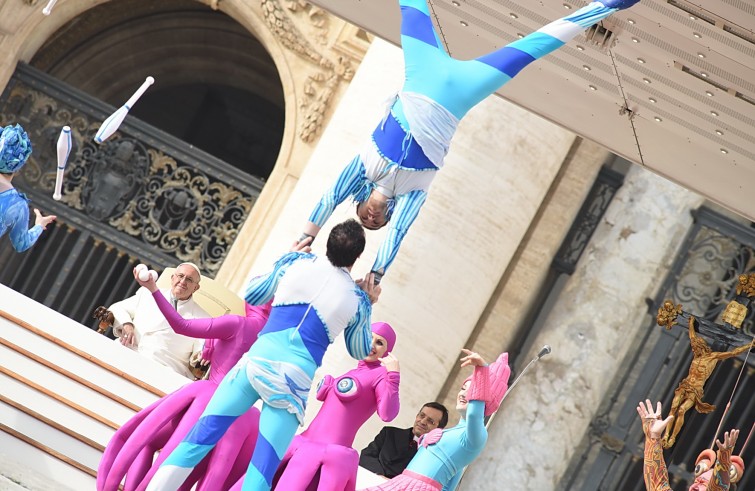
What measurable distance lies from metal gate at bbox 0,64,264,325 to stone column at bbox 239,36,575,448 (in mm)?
1451

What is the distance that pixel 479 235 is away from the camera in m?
11.3

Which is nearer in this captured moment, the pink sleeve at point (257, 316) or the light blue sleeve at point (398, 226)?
the light blue sleeve at point (398, 226)

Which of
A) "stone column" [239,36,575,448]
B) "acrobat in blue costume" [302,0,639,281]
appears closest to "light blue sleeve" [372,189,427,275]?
"acrobat in blue costume" [302,0,639,281]

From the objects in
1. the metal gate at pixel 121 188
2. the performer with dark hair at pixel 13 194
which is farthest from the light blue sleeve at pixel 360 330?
the metal gate at pixel 121 188

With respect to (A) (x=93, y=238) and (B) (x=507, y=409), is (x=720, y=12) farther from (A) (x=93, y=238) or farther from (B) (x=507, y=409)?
(A) (x=93, y=238)

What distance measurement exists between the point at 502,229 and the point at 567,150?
85cm

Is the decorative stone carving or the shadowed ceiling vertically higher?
the shadowed ceiling

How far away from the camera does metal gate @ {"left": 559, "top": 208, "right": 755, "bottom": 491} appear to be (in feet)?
41.0

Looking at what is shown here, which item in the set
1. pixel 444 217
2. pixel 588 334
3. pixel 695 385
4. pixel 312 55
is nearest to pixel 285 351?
pixel 695 385

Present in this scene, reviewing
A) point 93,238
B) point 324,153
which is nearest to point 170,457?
point 324,153

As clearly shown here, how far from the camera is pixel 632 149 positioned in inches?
356

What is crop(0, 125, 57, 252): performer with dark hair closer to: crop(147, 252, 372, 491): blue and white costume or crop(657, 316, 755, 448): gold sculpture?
crop(147, 252, 372, 491): blue and white costume

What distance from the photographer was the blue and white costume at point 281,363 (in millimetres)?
6578

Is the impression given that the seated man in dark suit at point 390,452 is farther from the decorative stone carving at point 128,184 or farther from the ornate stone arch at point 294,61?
the decorative stone carving at point 128,184
